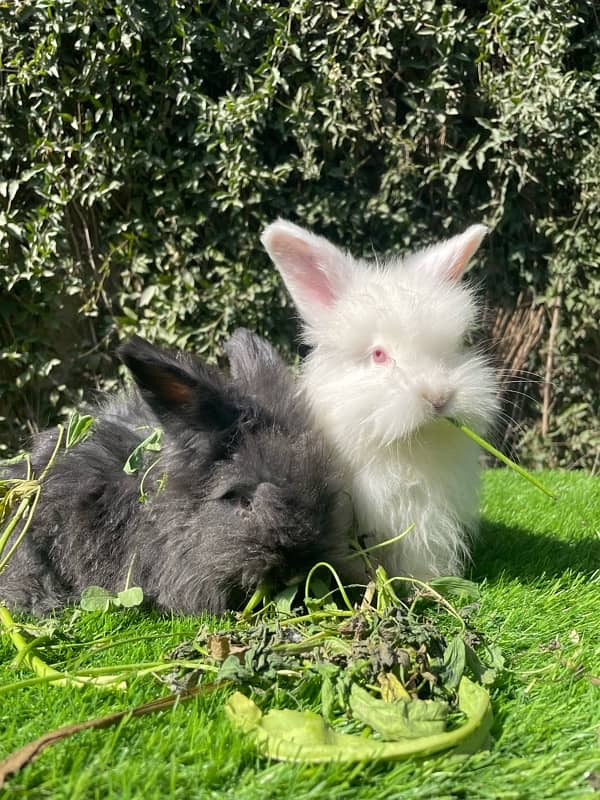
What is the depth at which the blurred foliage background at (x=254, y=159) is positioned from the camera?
460 cm

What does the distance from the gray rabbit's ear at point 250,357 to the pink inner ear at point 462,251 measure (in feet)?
A: 2.35

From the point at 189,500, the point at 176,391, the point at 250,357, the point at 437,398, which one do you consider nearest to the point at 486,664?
the point at 437,398

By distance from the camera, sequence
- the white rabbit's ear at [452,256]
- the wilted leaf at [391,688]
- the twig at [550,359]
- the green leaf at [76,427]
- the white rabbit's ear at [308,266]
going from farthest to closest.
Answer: the twig at [550,359], the white rabbit's ear at [452,256], the white rabbit's ear at [308,266], the green leaf at [76,427], the wilted leaf at [391,688]

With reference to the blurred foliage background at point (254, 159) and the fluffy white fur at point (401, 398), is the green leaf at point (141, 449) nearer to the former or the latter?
the fluffy white fur at point (401, 398)

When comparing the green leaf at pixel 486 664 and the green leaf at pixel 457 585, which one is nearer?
the green leaf at pixel 486 664

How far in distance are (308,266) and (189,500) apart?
94 centimetres

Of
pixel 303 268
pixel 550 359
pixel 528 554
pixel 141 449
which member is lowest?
pixel 528 554

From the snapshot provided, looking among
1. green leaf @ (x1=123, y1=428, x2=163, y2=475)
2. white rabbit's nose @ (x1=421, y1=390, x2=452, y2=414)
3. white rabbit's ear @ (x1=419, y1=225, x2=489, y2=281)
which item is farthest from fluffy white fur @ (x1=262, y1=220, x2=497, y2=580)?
green leaf @ (x1=123, y1=428, x2=163, y2=475)

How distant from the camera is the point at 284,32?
4.66 meters

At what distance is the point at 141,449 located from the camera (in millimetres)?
2268

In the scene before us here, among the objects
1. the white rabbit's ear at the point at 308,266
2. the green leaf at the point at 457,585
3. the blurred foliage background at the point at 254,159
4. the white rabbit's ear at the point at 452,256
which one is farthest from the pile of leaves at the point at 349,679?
the blurred foliage background at the point at 254,159

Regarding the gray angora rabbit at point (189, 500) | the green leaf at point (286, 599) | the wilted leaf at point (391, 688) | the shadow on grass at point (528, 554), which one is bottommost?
the shadow on grass at point (528, 554)

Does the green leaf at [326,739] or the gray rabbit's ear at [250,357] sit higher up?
the gray rabbit's ear at [250,357]

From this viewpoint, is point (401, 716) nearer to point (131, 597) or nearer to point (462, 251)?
point (131, 597)
